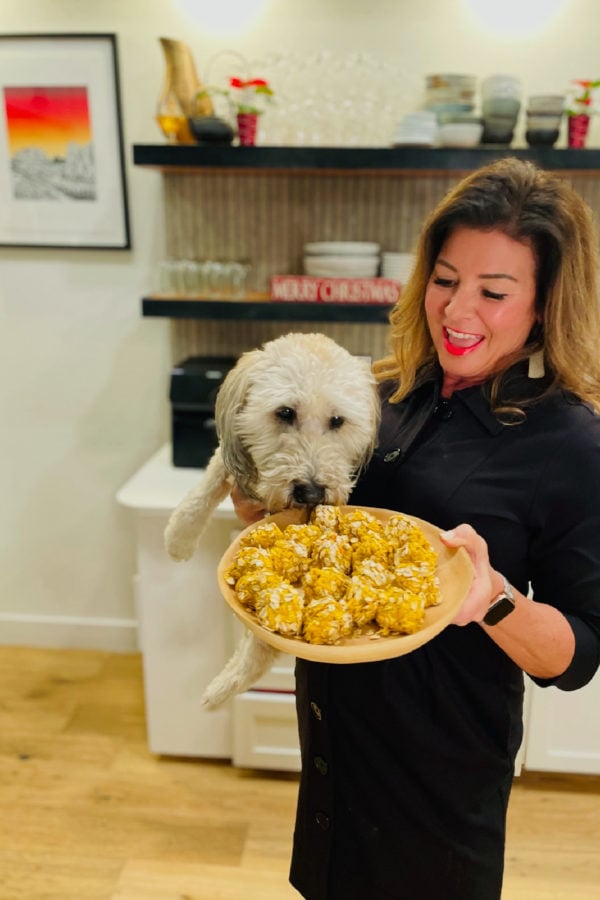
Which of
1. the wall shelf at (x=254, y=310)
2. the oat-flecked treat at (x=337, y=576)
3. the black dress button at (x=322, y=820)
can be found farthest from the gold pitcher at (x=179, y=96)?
the black dress button at (x=322, y=820)

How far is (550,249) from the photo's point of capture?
105 centimetres

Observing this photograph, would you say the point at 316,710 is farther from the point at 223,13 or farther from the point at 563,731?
the point at 223,13

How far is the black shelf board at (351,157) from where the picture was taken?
2.09 metres

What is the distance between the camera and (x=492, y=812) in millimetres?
1183

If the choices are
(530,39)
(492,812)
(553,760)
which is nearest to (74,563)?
(553,760)

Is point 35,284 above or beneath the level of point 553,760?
above

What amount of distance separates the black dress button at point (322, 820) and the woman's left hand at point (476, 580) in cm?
52

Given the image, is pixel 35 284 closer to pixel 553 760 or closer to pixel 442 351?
pixel 442 351

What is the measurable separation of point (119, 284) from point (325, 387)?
1687 millimetres

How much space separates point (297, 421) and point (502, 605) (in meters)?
0.46

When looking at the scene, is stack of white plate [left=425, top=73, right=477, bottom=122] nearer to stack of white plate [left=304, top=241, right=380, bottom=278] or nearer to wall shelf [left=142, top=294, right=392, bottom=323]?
stack of white plate [left=304, top=241, right=380, bottom=278]

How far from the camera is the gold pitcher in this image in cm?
220

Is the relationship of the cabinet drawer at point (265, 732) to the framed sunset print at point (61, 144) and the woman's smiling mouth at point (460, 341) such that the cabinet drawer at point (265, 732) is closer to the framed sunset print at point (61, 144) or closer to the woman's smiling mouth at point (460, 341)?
the woman's smiling mouth at point (460, 341)

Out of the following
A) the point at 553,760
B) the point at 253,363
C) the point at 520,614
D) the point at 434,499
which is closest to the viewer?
the point at 520,614
